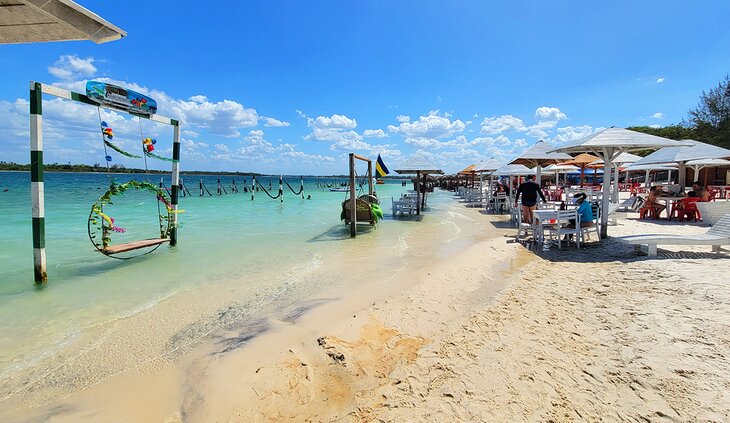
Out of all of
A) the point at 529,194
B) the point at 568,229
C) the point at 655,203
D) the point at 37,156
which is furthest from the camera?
the point at 655,203

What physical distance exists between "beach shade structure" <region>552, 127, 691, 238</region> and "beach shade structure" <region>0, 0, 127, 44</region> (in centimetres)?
809

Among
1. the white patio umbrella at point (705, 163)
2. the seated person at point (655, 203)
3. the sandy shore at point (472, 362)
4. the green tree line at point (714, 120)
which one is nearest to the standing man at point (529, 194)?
the seated person at point (655, 203)

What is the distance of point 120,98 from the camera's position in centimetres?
665

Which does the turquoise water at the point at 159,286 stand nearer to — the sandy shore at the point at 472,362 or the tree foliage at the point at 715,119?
the sandy shore at the point at 472,362

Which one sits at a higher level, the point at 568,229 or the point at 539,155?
the point at 539,155

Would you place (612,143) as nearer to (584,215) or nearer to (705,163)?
(584,215)

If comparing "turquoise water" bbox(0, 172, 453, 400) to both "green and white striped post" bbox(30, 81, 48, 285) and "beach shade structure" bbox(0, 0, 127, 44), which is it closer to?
"green and white striped post" bbox(30, 81, 48, 285)

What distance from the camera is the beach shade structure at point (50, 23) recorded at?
1.83 meters

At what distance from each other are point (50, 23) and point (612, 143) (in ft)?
28.1

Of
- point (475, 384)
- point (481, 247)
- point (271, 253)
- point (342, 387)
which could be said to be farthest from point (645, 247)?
point (271, 253)

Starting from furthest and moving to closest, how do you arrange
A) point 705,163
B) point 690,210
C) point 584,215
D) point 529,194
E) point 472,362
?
point 705,163 < point 690,210 < point 529,194 < point 584,215 < point 472,362

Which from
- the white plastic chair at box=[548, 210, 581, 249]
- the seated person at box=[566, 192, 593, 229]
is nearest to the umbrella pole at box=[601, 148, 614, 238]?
the seated person at box=[566, 192, 593, 229]

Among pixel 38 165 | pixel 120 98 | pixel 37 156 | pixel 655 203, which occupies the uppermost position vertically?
pixel 120 98

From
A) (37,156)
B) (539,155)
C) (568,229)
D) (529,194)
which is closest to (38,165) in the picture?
(37,156)
